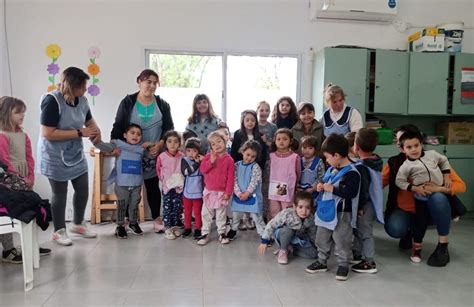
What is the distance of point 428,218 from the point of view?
9.52ft

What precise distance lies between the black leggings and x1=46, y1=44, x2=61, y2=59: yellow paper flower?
1.86 meters

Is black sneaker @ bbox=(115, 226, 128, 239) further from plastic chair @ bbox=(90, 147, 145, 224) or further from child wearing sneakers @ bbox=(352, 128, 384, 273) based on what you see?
child wearing sneakers @ bbox=(352, 128, 384, 273)

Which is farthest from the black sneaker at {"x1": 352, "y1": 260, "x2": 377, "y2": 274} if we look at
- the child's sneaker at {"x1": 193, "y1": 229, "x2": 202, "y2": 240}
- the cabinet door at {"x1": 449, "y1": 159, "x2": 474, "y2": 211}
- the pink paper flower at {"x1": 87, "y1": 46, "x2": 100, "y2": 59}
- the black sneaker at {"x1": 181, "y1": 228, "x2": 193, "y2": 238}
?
the pink paper flower at {"x1": 87, "y1": 46, "x2": 100, "y2": 59}

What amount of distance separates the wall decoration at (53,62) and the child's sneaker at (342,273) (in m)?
3.44

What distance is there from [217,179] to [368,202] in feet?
3.93

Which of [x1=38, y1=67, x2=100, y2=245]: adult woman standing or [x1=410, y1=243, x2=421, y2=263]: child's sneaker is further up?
[x1=38, y1=67, x2=100, y2=245]: adult woman standing

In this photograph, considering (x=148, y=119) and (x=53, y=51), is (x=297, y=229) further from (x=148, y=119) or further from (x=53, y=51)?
(x=53, y=51)

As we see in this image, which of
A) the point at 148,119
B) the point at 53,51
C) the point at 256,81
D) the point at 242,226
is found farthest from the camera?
the point at 256,81

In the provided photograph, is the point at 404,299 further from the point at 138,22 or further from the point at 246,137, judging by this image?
the point at 138,22

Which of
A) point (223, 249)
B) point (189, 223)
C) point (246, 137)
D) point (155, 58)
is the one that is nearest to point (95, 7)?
point (155, 58)

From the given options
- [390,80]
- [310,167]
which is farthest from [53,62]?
[390,80]

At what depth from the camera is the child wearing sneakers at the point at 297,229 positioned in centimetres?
278

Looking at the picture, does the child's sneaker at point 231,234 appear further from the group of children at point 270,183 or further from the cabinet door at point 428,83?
the cabinet door at point 428,83

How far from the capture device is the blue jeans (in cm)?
282
